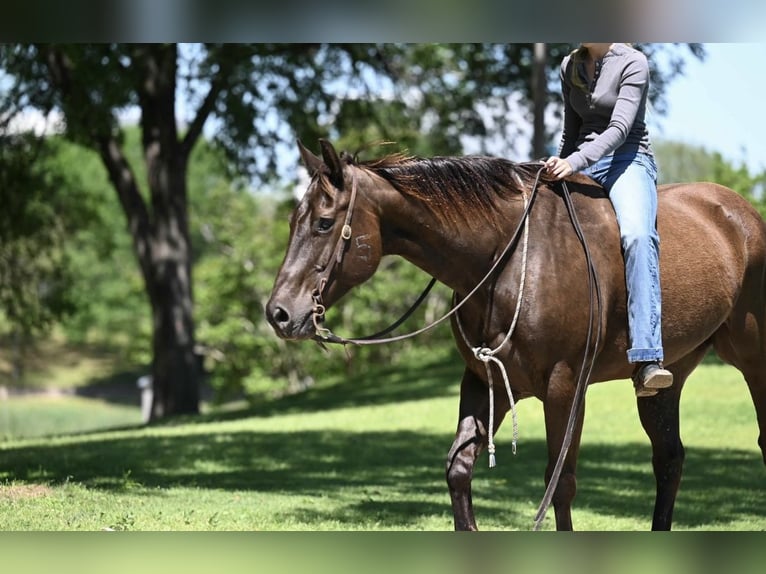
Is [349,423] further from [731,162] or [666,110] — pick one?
[731,162]

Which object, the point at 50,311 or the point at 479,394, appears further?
the point at 50,311

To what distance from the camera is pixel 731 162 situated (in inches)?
885

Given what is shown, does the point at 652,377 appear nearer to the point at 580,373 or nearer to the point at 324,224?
the point at 580,373

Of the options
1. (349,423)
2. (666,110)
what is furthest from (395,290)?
(349,423)

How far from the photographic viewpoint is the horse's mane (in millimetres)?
5566

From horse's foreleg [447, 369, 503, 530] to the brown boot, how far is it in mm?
793

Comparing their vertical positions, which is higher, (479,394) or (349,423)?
(479,394)

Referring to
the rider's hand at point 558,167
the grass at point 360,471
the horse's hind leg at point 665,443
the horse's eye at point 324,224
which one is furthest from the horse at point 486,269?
the grass at point 360,471

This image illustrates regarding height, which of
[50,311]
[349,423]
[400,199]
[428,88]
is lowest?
[349,423]

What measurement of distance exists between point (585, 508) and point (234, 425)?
7.48m

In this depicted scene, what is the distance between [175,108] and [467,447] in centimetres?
1430

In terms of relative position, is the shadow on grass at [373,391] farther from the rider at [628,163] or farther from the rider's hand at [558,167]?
the rider's hand at [558,167]

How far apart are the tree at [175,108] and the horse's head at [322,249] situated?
38.6 feet

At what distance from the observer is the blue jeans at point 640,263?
18.9ft
